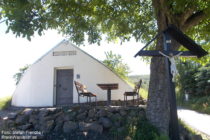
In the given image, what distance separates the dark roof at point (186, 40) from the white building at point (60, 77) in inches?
220

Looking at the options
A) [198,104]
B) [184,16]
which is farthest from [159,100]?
[198,104]

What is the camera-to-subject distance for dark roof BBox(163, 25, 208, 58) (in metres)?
3.51

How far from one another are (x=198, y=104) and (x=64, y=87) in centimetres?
805

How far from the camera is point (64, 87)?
881cm

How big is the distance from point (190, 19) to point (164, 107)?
104 inches

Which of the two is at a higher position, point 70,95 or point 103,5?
point 103,5

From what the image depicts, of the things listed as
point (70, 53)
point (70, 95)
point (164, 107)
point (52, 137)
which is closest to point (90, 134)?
point (52, 137)

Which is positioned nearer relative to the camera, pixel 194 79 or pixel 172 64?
pixel 172 64

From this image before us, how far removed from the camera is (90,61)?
8.89m

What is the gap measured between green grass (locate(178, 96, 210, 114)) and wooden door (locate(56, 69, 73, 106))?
7262 millimetres

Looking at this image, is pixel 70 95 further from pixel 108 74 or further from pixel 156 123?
pixel 156 123

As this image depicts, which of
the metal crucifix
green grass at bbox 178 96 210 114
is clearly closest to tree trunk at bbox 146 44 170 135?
the metal crucifix

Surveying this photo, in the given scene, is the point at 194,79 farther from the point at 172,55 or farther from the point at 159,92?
the point at 172,55

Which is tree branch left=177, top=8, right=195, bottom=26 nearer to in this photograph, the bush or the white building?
the white building
